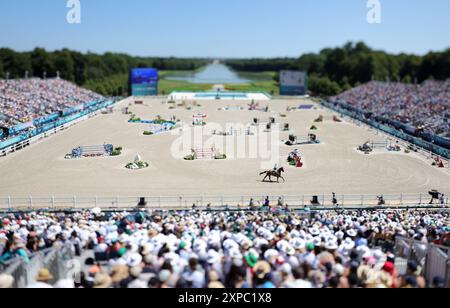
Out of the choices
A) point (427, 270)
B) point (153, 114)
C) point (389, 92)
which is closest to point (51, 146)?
point (153, 114)

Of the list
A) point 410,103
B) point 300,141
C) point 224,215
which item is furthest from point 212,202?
point 410,103

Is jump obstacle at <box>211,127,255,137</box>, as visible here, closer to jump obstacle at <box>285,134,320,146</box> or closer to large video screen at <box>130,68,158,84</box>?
jump obstacle at <box>285,134,320,146</box>

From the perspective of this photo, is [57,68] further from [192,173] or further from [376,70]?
[192,173]

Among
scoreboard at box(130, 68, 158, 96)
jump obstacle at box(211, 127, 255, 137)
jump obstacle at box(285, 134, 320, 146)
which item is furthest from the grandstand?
scoreboard at box(130, 68, 158, 96)

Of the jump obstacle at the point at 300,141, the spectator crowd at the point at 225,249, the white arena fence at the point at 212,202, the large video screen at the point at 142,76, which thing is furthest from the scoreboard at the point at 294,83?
the spectator crowd at the point at 225,249
